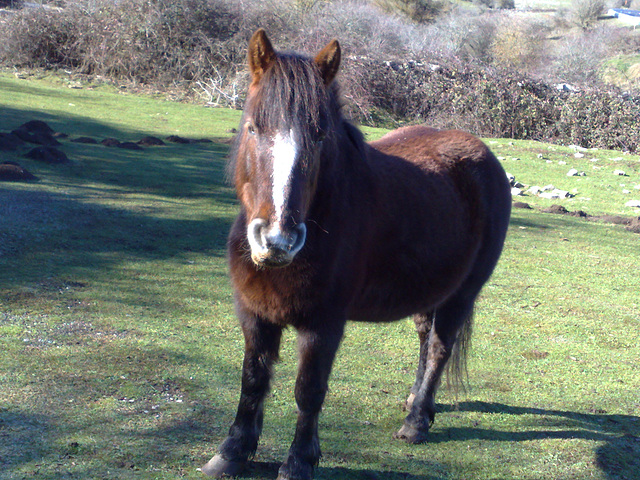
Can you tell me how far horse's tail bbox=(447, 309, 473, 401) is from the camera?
15.1ft

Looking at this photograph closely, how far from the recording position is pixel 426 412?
4.13 m

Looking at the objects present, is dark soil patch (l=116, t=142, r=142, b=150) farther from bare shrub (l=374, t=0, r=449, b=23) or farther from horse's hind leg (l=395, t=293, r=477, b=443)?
bare shrub (l=374, t=0, r=449, b=23)

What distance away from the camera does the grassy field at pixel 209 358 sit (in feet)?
11.5

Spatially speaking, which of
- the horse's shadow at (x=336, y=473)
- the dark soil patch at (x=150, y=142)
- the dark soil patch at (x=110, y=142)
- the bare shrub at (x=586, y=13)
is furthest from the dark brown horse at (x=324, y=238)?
the bare shrub at (x=586, y=13)

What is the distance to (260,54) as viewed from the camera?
289 centimetres

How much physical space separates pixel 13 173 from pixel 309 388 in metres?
7.13

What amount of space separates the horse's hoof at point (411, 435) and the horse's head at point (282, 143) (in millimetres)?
1887

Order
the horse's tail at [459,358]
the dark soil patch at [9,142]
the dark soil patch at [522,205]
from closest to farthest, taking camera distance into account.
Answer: the horse's tail at [459,358]
the dark soil patch at [9,142]
the dark soil patch at [522,205]

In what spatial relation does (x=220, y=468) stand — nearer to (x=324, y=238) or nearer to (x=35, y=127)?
(x=324, y=238)

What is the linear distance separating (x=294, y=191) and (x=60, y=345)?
8.91ft

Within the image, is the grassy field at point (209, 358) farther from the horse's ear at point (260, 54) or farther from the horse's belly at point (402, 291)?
the horse's ear at point (260, 54)

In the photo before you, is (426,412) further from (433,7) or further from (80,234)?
(433,7)

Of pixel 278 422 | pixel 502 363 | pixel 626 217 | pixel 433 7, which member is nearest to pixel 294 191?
pixel 278 422

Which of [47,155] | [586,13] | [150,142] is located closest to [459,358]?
[47,155]
